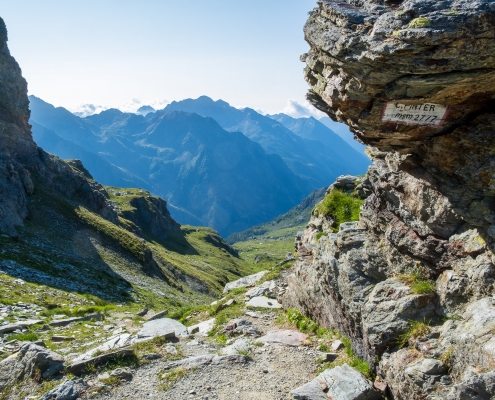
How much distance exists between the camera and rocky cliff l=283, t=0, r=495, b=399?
393 inches

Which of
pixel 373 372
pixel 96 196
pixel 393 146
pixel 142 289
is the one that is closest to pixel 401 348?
pixel 373 372

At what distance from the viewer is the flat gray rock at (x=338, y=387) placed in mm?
12508

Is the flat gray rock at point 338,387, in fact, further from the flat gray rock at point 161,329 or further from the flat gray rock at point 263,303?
the flat gray rock at point 263,303

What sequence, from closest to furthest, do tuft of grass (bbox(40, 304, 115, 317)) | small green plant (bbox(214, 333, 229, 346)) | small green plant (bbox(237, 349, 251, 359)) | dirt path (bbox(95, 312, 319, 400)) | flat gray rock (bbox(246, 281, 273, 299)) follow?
dirt path (bbox(95, 312, 319, 400))
small green plant (bbox(237, 349, 251, 359))
small green plant (bbox(214, 333, 229, 346))
flat gray rock (bbox(246, 281, 273, 299))
tuft of grass (bbox(40, 304, 115, 317))

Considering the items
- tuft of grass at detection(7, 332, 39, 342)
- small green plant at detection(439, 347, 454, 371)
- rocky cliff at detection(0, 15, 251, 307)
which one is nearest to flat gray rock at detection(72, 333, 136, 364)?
tuft of grass at detection(7, 332, 39, 342)

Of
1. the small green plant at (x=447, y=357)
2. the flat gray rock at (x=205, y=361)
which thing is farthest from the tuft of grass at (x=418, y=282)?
the flat gray rock at (x=205, y=361)

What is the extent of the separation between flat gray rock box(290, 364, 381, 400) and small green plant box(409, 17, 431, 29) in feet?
39.0

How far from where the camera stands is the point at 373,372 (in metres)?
13.6

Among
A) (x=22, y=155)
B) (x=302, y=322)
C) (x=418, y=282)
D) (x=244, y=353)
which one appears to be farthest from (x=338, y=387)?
(x=22, y=155)

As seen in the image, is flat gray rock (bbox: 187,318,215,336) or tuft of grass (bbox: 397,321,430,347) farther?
flat gray rock (bbox: 187,318,215,336)

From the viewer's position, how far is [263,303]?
25406 millimetres

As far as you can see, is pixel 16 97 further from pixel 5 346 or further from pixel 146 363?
pixel 146 363

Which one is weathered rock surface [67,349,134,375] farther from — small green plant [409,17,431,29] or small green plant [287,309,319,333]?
small green plant [409,17,431,29]

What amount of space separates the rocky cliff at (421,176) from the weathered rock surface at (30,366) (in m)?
13.2
